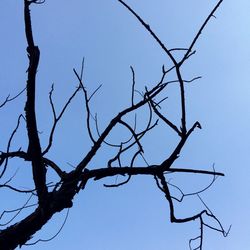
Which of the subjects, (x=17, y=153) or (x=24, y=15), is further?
(x=17, y=153)

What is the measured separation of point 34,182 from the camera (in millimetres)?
3223

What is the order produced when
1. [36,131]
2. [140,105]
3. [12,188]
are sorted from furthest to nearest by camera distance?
[12,188] → [140,105] → [36,131]

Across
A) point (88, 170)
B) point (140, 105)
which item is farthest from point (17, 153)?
point (140, 105)

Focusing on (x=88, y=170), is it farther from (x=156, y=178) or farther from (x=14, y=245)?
(x=14, y=245)

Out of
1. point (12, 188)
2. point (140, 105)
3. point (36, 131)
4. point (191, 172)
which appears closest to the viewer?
point (191, 172)

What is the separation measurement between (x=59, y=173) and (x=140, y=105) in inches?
31.3

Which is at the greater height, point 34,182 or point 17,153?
point 17,153

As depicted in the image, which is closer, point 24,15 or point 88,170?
point 24,15

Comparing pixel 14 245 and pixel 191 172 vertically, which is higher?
pixel 191 172

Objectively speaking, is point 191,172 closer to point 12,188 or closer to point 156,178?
point 156,178

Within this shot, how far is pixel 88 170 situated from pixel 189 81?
36.2 inches

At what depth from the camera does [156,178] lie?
3.27m

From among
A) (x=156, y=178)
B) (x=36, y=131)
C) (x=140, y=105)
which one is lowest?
(x=36, y=131)

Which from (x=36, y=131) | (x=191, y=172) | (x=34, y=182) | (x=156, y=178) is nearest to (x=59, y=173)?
(x=34, y=182)
